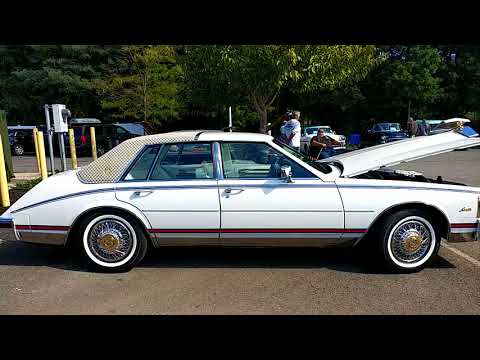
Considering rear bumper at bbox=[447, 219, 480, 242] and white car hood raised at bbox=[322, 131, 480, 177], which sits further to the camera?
white car hood raised at bbox=[322, 131, 480, 177]

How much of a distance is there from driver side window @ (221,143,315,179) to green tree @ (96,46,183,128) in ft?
56.6

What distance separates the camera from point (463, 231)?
3963 millimetres

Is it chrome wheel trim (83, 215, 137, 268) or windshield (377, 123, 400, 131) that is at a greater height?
windshield (377, 123, 400, 131)

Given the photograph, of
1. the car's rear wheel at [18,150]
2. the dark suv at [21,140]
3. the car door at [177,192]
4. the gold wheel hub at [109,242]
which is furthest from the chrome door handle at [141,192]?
the car's rear wheel at [18,150]

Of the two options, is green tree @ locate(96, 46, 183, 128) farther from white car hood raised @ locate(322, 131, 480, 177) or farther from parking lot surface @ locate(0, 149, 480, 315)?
white car hood raised @ locate(322, 131, 480, 177)

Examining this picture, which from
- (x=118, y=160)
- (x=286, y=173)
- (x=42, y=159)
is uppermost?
(x=118, y=160)

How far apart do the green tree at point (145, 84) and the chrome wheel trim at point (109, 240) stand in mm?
17092

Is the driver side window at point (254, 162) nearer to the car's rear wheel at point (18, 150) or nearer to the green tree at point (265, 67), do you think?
the green tree at point (265, 67)

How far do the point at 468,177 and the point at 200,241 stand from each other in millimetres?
8870

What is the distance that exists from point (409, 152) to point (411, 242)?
1.06 m

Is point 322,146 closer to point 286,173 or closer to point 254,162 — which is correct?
point 254,162

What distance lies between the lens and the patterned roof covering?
4.13m

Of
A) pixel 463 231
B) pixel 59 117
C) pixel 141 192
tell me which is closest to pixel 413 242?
pixel 463 231

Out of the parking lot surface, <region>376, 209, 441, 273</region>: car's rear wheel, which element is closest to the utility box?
the parking lot surface
